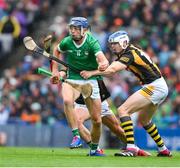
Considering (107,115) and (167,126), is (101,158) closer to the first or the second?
(107,115)

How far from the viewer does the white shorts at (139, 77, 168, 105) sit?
52.0 feet

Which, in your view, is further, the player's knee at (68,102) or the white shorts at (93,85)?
the player's knee at (68,102)

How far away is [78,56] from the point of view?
15992 mm

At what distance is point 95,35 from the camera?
26000mm

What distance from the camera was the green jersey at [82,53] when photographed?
1581cm

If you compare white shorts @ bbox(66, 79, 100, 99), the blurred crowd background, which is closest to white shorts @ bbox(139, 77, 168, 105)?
white shorts @ bbox(66, 79, 100, 99)

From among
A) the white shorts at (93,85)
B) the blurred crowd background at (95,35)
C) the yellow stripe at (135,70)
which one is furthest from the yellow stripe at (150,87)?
the blurred crowd background at (95,35)

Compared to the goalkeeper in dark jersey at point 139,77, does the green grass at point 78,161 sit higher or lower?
lower

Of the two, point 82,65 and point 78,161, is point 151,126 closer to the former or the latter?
point 82,65

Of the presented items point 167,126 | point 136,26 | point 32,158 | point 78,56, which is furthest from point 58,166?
point 136,26

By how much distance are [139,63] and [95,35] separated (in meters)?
10.3

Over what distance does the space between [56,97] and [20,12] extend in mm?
4027

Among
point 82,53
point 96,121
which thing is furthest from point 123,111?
point 82,53

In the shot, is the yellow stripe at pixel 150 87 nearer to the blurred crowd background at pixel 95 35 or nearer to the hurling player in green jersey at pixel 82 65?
the hurling player in green jersey at pixel 82 65
